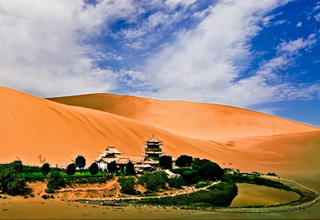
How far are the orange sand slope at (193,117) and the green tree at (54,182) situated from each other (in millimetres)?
75256

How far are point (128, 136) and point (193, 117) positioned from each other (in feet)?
200

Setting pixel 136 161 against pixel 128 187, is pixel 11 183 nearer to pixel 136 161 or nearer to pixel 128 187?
pixel 128 187

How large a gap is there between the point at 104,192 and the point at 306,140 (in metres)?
71.7

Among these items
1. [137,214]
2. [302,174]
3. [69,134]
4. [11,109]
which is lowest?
[137,214]

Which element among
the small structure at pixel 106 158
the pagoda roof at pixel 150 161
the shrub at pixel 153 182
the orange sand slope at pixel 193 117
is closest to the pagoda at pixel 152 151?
the pagoda roof at pixel 150 161

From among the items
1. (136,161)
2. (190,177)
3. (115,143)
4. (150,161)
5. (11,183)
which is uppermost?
(115,143)

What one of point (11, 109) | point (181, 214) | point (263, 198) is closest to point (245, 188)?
point (263, 198)

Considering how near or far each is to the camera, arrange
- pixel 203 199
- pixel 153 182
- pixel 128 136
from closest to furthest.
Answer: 1. pixel 203 199
2. pixel 153 182
3. pixel 128 136

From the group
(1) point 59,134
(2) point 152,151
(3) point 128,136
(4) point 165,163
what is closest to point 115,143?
(3) point 128,136

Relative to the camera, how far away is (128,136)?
61125 mm

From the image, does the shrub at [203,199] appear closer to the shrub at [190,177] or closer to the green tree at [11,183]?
the shrub at [190,177]

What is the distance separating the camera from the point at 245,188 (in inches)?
1334

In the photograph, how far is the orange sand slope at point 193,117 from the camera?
348ft

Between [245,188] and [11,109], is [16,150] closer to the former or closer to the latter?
[11,109]
